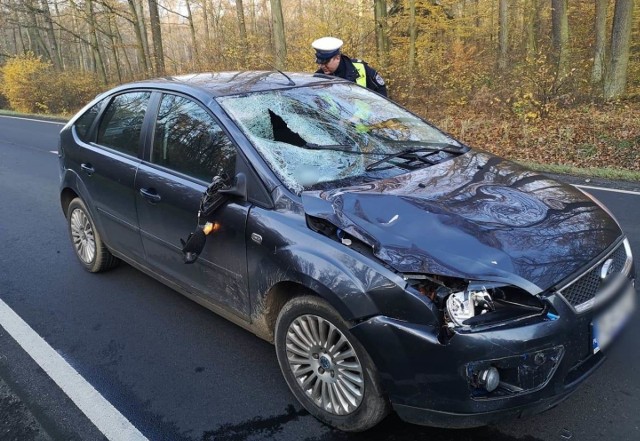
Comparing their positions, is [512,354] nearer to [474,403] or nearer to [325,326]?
[474,403]

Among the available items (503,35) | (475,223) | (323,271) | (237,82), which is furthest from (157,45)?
(475,223)

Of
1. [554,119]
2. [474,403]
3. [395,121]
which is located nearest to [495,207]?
[474,403]

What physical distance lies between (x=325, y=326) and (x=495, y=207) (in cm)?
106

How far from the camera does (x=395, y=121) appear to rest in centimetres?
383

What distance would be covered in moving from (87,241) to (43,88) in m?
23.0

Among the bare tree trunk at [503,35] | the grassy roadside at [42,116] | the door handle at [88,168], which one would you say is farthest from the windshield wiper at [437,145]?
the grassy roadside at [42,116]

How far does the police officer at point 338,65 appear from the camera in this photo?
535 cm

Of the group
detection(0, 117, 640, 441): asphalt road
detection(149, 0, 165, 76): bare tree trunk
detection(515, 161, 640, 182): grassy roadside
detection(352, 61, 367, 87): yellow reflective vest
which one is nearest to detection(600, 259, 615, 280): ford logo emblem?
detection(0, 117, 640, 441): asphalt road

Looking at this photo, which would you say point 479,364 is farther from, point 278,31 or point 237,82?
point 278,31

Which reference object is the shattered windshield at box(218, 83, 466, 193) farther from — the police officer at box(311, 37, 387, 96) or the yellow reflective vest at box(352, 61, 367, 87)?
the yellow reflective vest at box(352, 61, 367, 87)

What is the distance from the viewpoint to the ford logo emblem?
8.18 ft

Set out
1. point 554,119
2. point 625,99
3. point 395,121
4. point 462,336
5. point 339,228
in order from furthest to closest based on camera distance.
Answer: point 625,99
point 554,119
point 395,121
point 339,228
point 462,336

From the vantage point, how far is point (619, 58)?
1194 cm

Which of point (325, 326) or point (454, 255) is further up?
point (454, 255)
